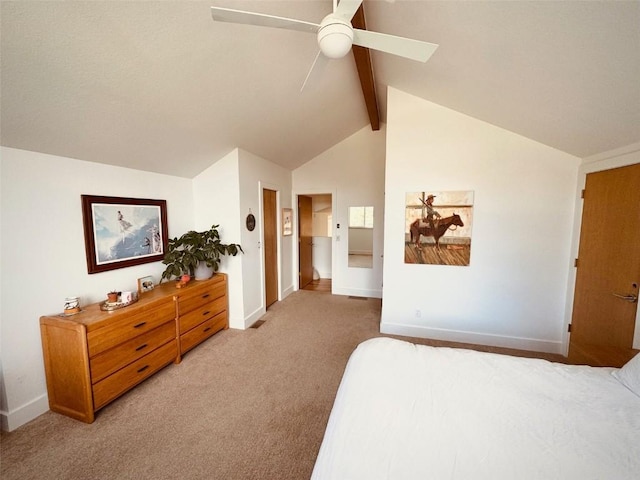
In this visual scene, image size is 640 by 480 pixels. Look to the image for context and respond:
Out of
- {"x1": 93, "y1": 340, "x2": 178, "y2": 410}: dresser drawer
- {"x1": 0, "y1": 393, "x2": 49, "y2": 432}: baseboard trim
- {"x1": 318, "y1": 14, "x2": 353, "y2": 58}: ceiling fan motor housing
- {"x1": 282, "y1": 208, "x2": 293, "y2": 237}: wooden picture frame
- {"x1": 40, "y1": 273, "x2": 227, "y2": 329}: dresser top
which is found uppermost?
{"x1": 318, "y1": 14, "x2": 353, "y2": 58}: ceiling fan motor housing

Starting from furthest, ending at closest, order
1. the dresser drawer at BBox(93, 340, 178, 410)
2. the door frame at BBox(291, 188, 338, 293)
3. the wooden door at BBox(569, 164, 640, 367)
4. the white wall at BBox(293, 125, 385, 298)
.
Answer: the door frame at BBox(291, 188, 338, 293), the white wall at BBox(293, 125, 385, 298), the wooden door at BBox(569, 164, 640, 367), the dresser drawer at BBox(93, 340, 178, 410)

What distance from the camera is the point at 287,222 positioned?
190 inches

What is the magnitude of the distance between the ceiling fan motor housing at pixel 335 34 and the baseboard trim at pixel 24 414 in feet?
10.5

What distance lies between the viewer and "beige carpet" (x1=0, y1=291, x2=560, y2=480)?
1510 millimetres

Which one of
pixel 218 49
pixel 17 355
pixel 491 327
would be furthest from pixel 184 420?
pixel 491 327

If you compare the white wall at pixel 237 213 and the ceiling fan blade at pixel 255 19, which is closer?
the ceiling fan blade at pixel 255 19

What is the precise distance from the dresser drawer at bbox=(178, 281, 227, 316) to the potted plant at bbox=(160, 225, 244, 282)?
0.20m

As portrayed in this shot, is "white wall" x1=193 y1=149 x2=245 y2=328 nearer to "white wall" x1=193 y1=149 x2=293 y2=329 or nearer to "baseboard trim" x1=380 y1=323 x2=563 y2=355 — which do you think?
"white wall" x1=193 y1=149 x2=293 y2=329

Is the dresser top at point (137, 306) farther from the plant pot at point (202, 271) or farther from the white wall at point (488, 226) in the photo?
the white wall at point (488, 226)

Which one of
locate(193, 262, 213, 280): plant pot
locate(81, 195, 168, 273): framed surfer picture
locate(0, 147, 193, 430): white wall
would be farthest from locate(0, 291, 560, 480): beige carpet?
locate(81, 195, 168, 273): framed surfer picture

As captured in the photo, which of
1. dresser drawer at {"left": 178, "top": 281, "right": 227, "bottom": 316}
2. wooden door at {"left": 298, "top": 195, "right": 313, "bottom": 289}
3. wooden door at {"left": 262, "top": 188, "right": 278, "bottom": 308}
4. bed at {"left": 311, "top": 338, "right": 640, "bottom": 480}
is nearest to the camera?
bed at {"left": 311, "top": 338, "right": 640, "bottom": 480}

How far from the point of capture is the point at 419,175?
3.01 meters

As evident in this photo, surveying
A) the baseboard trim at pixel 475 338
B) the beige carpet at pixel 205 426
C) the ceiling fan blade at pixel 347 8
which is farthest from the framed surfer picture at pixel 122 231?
the baseboard trim at pixel 475 338

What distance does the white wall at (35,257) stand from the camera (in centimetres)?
177
